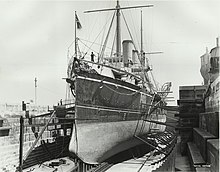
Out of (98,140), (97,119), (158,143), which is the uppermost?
(97,119)

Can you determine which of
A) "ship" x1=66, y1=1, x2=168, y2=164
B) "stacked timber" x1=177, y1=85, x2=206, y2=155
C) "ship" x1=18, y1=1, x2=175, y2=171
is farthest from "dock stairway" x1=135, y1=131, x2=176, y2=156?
"stacked timber" x1=177, y1=85, x2=206, y2=155

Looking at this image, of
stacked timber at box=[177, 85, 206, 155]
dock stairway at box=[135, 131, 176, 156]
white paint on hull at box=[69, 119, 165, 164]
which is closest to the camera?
white paint on hull at box=[69, 119, 165, 164]

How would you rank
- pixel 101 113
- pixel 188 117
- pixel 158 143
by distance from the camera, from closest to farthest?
pixel 101 113 < pixel 158 143 < pixel 188 117

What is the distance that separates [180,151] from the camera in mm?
14172

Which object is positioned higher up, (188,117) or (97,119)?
(97,119)

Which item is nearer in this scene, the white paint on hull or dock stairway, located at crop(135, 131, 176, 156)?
the white paint on hull

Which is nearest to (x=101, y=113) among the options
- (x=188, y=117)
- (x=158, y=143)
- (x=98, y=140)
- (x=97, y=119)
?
(x=97, y=119)

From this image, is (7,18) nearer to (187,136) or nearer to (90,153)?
(90,153)

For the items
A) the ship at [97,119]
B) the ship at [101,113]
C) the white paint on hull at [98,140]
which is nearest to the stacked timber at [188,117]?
the ship at [97,119]

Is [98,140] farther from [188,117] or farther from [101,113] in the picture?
[188,117]

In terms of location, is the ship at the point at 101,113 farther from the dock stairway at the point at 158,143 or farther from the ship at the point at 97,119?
the dock stairway at the point at 158,143

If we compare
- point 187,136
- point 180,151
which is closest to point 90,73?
point 180,151

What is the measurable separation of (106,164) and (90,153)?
1418 mm

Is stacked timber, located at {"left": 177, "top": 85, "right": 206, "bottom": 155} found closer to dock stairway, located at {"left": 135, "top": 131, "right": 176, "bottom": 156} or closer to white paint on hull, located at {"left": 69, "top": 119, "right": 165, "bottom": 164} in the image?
dock stairway, located at {"left": 135, "top": 131, "right": 176, "bottom": 156}
